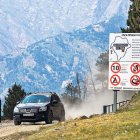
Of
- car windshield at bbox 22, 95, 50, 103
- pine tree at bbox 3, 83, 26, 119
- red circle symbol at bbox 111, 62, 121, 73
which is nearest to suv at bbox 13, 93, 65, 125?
car windshield at bbox 22, 95, 50, 103

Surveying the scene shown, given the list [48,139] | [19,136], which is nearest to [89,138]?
[48,139]

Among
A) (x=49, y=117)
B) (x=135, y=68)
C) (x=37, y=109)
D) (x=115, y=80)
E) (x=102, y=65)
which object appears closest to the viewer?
(x=135, y=68)

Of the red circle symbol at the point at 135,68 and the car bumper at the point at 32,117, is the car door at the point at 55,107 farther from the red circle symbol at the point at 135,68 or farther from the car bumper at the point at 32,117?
the red circle symbol at the point at 135,68

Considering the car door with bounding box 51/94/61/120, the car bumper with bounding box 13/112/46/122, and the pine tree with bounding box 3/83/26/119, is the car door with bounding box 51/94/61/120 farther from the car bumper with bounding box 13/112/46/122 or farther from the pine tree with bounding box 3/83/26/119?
the pine tree with bounding box 3/83/26/119

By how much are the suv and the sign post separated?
6.10m

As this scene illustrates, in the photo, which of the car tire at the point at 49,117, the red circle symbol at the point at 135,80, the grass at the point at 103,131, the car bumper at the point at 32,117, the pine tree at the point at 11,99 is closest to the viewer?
the grass at the point at 103,131

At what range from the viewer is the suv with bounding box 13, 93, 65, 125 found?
1165 inches

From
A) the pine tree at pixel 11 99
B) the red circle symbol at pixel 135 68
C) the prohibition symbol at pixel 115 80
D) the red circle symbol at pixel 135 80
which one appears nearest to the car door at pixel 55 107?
the prohibition symbol at pixel 115 80

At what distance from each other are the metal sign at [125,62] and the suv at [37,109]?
6.10m

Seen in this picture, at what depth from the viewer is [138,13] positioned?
6419cm

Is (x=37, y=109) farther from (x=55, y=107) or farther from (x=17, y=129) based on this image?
(x=17, y=129)

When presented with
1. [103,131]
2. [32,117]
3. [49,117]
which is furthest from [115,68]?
[103,131]

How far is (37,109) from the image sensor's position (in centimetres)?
2964

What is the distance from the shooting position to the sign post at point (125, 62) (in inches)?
949
